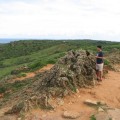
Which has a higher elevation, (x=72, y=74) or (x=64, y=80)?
(x=72, y=74)

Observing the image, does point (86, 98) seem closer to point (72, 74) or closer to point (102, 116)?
point (72, 74)

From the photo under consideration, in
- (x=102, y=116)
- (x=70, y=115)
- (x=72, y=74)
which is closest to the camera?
(x=102, y=116)

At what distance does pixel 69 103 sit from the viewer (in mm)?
15352

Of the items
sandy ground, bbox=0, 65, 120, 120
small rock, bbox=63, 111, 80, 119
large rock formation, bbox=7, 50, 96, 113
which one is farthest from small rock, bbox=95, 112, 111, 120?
large rock formation, bbox=7, 50, 96, 113

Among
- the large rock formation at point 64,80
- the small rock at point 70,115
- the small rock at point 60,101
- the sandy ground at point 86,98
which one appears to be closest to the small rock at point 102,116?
the sandy ground at point 86,98

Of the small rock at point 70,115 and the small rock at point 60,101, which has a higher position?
the small rock at point 60,101

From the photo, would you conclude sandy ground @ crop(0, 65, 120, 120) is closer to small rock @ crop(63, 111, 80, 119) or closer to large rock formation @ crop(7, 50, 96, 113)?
small rock @ crop(63, 111, 80, 119)

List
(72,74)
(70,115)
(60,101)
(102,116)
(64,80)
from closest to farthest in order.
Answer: (102,116)
(70,115)
(60,101)
(64,80)
(72,74)

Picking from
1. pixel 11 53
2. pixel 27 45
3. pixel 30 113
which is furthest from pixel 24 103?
pixel 27 45

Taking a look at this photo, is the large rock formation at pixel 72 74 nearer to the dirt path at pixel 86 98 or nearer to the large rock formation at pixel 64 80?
the large rock formation at pixel 64 80

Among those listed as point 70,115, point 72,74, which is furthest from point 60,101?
point 72,74

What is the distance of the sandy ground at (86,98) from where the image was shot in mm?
14367

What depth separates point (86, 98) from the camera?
15.8 meters

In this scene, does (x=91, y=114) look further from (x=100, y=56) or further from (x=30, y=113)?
(x=100, y=56)
